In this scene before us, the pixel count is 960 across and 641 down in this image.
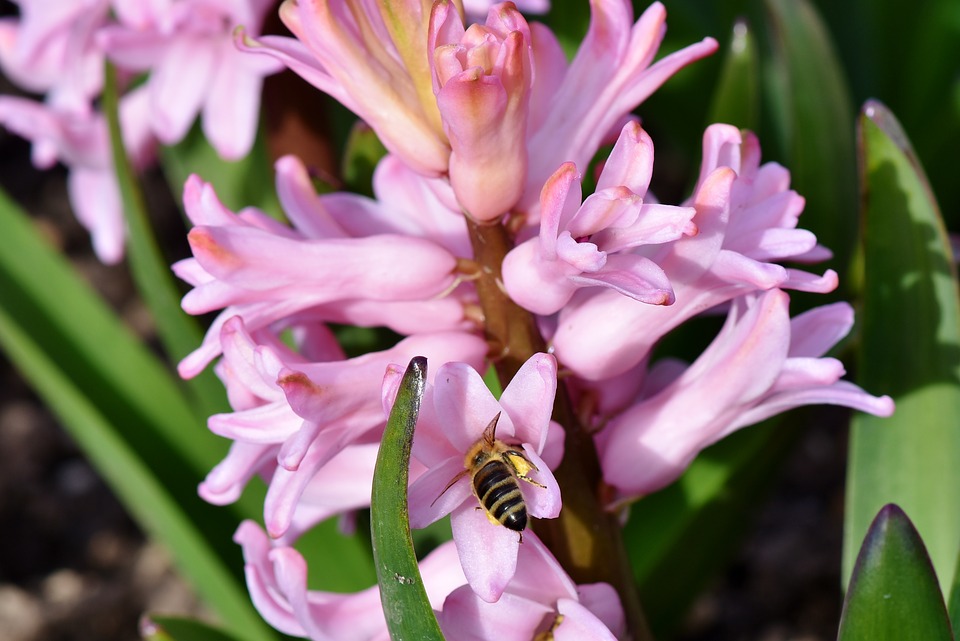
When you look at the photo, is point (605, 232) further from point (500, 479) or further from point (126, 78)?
point (126, 78)

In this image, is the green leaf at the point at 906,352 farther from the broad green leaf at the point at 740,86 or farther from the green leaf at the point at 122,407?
the green leaf at the point at 122,407

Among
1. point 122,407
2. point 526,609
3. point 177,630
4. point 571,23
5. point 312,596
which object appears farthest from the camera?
point 571,23

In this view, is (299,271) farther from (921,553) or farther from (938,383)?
(938,383)

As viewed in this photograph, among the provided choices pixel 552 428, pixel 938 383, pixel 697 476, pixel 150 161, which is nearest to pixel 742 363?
pixel 552 428

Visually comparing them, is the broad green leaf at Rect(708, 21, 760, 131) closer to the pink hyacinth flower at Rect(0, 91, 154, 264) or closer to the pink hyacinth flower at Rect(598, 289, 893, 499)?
the pink hyacinth flower at Rect(598, 289, 893, 499)

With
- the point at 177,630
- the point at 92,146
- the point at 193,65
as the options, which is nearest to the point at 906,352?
the point at 177,630

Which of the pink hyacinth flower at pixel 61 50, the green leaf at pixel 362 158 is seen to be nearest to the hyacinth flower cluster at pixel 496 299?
the green leaf at pixel 362 158

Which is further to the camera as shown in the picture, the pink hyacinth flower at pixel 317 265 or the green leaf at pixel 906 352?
the green leaf at pixel 906 352
